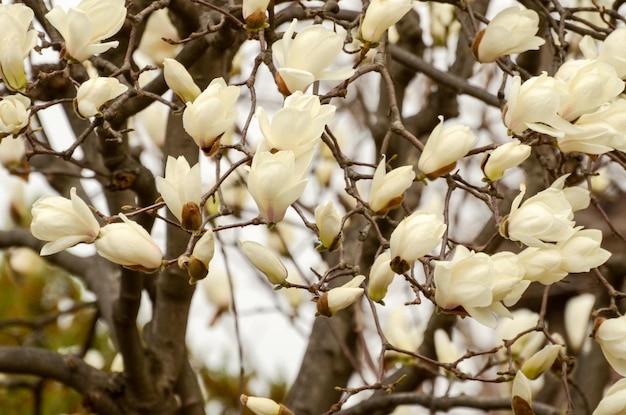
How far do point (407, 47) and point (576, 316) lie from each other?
0.87 meters

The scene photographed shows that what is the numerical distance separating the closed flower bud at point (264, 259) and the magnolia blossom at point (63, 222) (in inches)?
4.7

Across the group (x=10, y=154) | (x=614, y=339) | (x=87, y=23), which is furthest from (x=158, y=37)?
(x=614, y=339)

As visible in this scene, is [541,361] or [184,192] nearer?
[184,192]

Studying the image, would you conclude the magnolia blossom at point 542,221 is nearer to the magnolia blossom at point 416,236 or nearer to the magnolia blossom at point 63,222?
the magnolia blossom at point 416,236

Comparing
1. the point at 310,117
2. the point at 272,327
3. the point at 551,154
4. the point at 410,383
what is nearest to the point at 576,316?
the point at 410,383

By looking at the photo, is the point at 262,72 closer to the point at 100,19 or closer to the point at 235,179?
the point at 235,179

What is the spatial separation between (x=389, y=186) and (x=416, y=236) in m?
0.06

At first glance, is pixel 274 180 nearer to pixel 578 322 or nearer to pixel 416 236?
pixel 416 236

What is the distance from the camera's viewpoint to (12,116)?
74 cm

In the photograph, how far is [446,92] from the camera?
1.44m

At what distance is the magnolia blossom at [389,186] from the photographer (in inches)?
28.4

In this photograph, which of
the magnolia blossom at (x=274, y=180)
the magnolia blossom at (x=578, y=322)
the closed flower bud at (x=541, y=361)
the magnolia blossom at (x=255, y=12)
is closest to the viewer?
the magnolia blossom at (x=274, y=180)

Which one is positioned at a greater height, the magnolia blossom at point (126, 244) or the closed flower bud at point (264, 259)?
the magnolia blossom at point (126, 244)

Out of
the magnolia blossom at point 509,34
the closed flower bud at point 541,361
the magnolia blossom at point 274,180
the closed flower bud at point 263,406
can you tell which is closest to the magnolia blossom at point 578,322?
the closed flower bud at point 541,361
